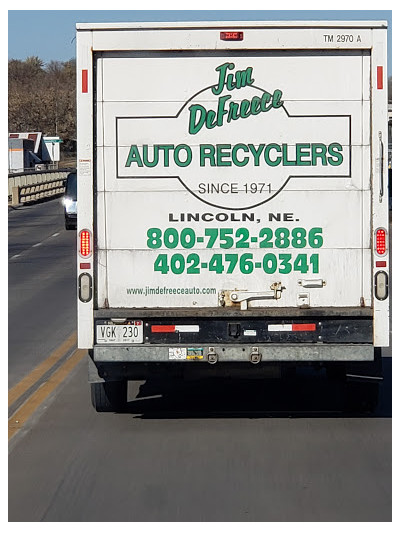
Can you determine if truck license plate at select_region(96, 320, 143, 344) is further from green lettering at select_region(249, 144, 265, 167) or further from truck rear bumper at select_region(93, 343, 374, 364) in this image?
green lettering at select_region(249, 144, 265, 167)

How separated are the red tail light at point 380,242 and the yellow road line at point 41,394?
3.32 meters

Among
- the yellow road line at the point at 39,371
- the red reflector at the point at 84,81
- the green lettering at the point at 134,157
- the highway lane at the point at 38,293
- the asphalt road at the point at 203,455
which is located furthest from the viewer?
the highway lane at the point at 38,293

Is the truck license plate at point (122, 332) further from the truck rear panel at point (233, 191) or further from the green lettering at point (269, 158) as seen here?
the green lettering at point (269, 158)

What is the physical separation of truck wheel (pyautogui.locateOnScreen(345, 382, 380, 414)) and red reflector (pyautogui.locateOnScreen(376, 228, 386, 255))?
1382 mm

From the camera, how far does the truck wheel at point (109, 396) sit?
1011 cm

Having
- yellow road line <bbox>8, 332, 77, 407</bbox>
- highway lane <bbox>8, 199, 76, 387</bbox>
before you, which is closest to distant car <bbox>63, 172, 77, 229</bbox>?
highway lane <bbox>8, 199, 76, 387</bbox>

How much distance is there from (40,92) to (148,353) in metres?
106

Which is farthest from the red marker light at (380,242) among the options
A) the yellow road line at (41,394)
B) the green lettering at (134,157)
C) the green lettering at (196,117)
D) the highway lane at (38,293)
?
the highway lane at (38,293)

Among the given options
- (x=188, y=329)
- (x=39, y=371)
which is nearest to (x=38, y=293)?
(x=39, y=371)

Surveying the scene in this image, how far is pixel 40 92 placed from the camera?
368ft

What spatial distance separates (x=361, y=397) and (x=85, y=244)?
281 centimetres

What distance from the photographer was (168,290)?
923 cm

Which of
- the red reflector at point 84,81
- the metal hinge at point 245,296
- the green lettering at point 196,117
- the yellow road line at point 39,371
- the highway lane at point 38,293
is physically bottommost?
the yellow road line at point 39,371

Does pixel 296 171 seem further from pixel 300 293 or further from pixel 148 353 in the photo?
pixel 148 353
